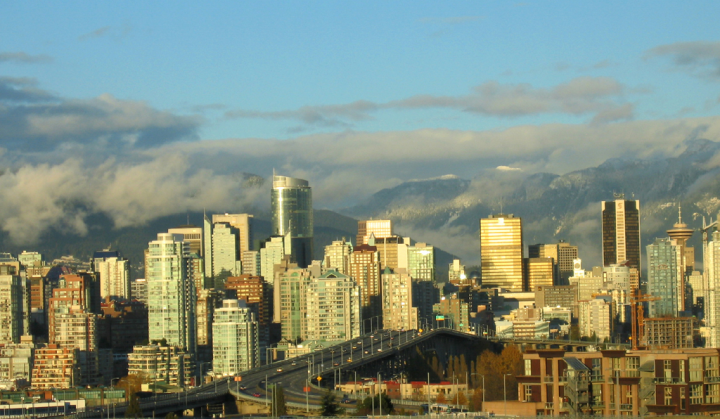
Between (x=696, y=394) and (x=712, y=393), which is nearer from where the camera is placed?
(x=696, y=394)

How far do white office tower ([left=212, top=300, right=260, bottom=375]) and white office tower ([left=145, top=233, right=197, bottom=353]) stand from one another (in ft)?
36.7

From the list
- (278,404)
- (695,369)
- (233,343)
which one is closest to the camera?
(695,369)

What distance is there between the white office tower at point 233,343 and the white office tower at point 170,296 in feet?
36.7

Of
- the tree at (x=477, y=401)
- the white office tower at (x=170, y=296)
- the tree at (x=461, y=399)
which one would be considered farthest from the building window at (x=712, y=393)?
the white office tower at (x=170, y=296)

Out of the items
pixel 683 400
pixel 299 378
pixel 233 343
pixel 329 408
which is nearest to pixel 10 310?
pixel 233 343

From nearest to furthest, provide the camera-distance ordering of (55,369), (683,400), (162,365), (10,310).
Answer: (683,400), (55,369), (162,365), (10,310)

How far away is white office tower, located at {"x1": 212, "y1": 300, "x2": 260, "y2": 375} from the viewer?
168250 mm

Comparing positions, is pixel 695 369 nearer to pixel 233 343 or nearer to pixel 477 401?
pixel 477 401

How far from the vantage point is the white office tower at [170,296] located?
604 feet

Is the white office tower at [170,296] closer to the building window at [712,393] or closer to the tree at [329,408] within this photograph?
the tree at [329,408]

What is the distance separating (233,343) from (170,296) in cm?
2122

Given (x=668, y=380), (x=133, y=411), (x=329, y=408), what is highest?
(x=668, y=380)

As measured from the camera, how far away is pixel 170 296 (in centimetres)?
18750

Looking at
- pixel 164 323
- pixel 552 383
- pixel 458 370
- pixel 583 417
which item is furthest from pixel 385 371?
pixel 583 417
